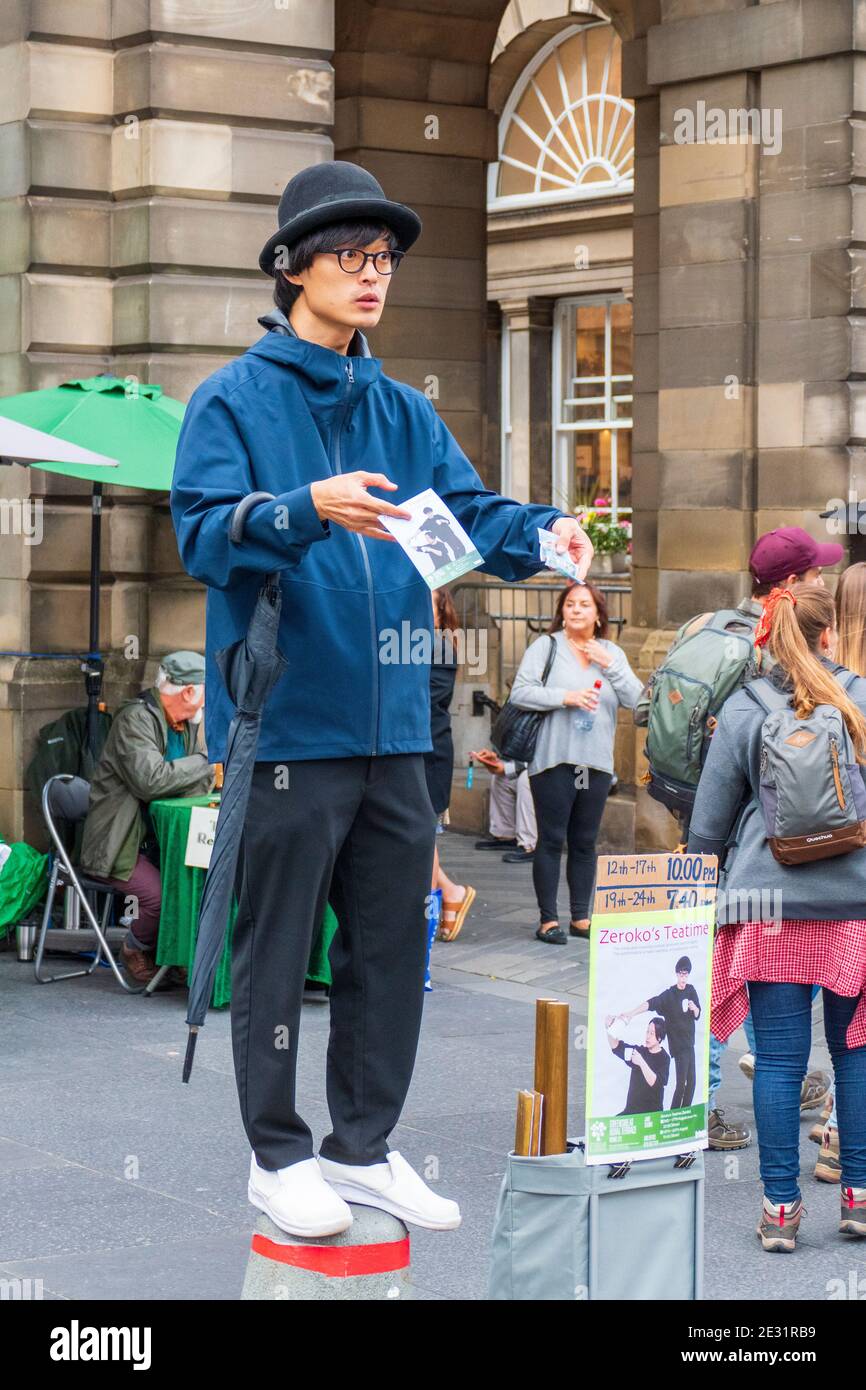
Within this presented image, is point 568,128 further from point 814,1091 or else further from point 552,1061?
point 552,1061

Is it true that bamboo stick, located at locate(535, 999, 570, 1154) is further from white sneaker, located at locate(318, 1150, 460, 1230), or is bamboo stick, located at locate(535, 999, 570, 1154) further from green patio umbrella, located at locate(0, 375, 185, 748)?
green patio umbrella, located at locate(0, 375, 185, 748)

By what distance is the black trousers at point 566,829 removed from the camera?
32.7ft

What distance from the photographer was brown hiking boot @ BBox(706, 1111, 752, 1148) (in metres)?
6.24

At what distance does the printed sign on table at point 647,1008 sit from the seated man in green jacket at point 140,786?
15.2 ft

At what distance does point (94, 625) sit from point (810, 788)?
5104mm

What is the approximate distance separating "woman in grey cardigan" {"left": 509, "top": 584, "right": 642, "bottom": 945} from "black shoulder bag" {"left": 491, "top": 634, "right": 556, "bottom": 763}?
0.09 feet

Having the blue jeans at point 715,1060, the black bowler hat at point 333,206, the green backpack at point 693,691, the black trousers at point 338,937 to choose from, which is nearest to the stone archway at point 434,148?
the green backpack at point 693,691

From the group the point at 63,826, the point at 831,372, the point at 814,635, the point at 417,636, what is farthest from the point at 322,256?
the point at 831,372

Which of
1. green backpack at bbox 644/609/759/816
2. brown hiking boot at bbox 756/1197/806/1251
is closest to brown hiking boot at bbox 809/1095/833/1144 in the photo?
brown hiking boot at bbox 756/1197/806/1251

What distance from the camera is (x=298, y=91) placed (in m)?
10.0

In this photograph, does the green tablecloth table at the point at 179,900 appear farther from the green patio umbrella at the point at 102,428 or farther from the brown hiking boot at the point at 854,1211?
the brown hiking boot at the point at 854,1211

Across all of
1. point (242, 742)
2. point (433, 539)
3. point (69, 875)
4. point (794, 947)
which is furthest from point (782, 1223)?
point (69, 875)

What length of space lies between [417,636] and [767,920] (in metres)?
1.70

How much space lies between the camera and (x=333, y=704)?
12.7 ft
